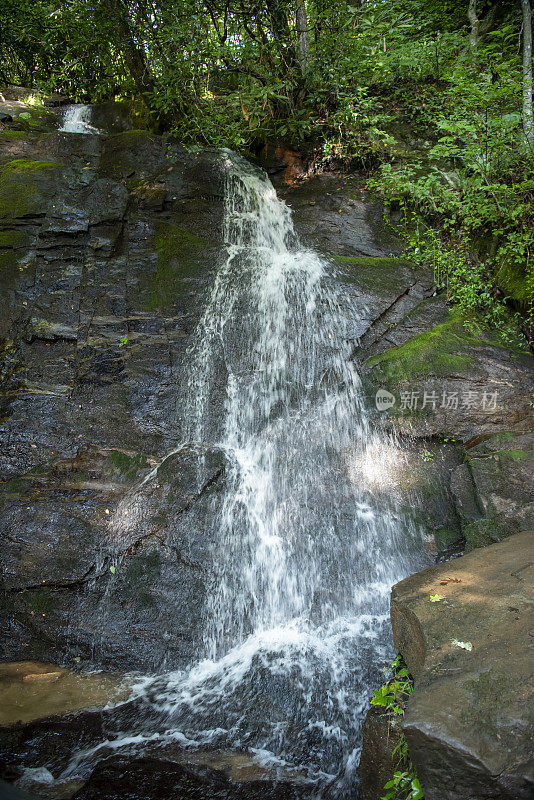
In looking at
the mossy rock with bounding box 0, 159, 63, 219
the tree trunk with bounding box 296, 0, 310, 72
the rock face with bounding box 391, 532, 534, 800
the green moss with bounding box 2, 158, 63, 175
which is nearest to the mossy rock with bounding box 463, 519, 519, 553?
the rock face with bounding box 391, 532, 534, 800

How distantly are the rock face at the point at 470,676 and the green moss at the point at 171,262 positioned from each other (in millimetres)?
4872

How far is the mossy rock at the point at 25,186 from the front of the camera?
665cm

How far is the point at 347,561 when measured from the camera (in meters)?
4.70

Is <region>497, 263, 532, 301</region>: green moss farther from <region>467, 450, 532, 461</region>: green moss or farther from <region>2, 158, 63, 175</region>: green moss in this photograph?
<region>2, 158, 63, 175</region>: green moss

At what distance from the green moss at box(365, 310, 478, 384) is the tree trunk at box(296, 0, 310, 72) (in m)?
5.80

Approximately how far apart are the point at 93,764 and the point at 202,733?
74cm

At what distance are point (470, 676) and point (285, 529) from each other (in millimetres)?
2747

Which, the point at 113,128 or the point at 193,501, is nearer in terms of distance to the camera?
the point at 193,501

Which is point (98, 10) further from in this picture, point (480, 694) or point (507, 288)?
point (480, 694)

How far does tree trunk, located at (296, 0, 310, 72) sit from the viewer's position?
8.30 metres

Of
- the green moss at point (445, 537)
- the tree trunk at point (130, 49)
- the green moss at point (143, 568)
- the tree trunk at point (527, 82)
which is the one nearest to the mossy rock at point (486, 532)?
the green moss at point (445, 537)

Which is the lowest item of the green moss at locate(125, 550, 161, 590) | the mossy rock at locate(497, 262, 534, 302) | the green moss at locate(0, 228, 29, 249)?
the green moss at locate(125, 550, 161, 590)

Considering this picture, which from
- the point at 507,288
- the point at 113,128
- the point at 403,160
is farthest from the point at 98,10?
the point at 507,288

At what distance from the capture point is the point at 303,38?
8656mm
